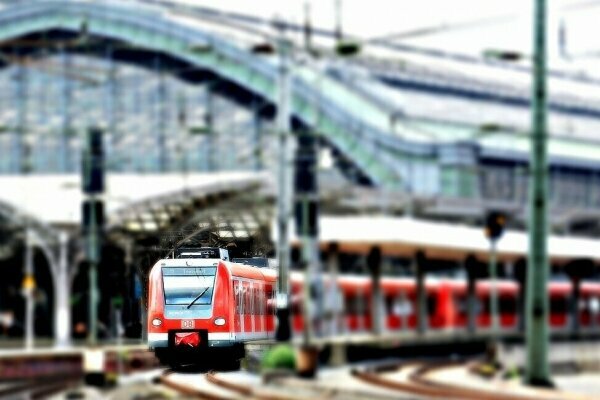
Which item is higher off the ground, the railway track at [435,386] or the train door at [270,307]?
the train door at [270,307]

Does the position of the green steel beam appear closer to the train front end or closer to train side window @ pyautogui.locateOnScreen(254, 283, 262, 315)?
train side window @ pyautogui.locateOnScreen(254, 283, 262, 315)

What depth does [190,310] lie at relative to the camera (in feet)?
13.0

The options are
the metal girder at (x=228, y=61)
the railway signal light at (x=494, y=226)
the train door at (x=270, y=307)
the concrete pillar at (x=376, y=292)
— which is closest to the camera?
the train door at (x=270, y=307)

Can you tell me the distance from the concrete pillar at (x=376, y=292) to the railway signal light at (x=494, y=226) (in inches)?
778

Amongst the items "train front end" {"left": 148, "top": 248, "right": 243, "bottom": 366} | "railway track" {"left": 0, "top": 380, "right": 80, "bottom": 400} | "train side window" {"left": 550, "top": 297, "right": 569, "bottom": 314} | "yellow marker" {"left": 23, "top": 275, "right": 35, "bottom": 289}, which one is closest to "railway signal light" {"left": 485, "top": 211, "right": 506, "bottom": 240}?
"railway track" {"left": 0, "top": 380, "right": 80, "bottom": 400}

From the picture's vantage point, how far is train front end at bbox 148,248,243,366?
12.6 ft

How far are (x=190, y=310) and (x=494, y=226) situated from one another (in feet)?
89.2

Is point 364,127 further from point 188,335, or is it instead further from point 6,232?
point 188,335

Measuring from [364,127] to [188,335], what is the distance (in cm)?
12417

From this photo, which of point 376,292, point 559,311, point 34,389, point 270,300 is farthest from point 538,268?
point 270,300

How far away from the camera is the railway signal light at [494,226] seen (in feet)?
99.6

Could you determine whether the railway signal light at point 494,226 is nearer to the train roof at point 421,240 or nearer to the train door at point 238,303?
the train roof at point 421,240

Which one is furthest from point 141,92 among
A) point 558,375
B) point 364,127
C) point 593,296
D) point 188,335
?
point 188,335

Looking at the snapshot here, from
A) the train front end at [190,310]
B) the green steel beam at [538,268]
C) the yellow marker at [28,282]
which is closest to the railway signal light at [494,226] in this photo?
the green steel beam at [538,268]
